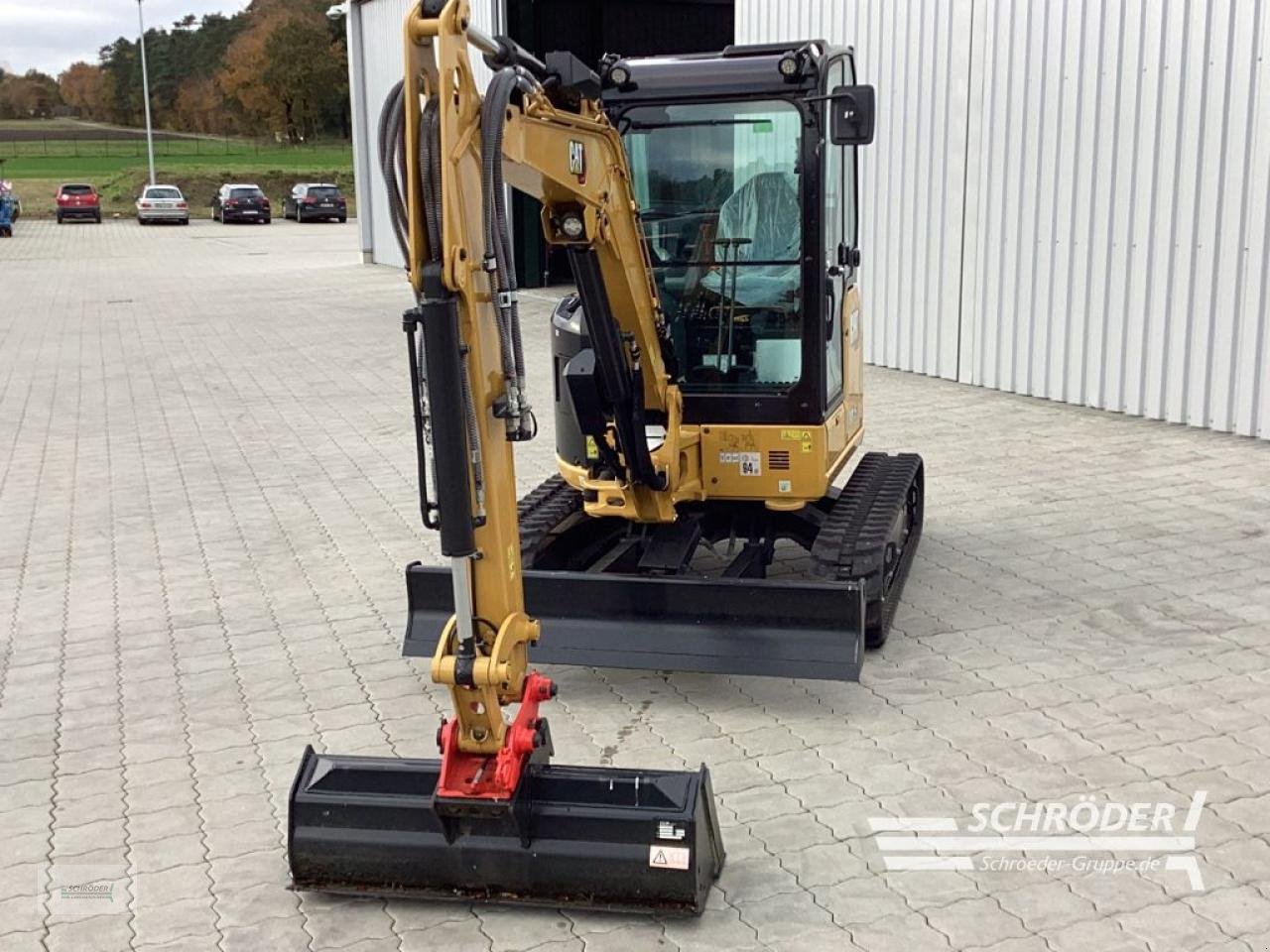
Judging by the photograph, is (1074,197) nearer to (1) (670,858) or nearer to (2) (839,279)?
(2) (839,279)

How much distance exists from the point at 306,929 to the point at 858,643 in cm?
255

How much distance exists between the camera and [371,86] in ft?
94.2

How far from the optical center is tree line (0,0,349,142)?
79.8 metres

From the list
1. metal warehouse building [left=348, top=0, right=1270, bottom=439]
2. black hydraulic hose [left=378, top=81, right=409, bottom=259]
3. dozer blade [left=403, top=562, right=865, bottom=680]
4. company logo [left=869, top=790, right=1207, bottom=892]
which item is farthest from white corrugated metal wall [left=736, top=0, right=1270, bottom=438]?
black hydraulic hose [left=378, top=81, right=409, bottom=259]

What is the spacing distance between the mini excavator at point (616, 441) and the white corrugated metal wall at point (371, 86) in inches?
814

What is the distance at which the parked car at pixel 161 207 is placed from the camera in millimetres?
46938

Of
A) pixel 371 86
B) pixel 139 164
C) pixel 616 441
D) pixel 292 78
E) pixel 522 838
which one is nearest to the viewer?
pixel 522 838

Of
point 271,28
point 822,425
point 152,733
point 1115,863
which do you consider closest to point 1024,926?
point 1115,863

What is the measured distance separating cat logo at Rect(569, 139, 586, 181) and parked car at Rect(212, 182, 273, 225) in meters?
44.6

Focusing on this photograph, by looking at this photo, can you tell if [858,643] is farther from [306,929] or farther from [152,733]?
[152,733]

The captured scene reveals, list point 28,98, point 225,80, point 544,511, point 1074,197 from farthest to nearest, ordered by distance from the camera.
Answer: point 28,98 → point 225,80 → point 1074,197 → point 544,511

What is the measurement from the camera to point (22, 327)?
2048 cm

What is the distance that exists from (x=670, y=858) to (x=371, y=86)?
26.7m

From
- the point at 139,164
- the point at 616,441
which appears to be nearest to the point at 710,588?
the point at 616,441
